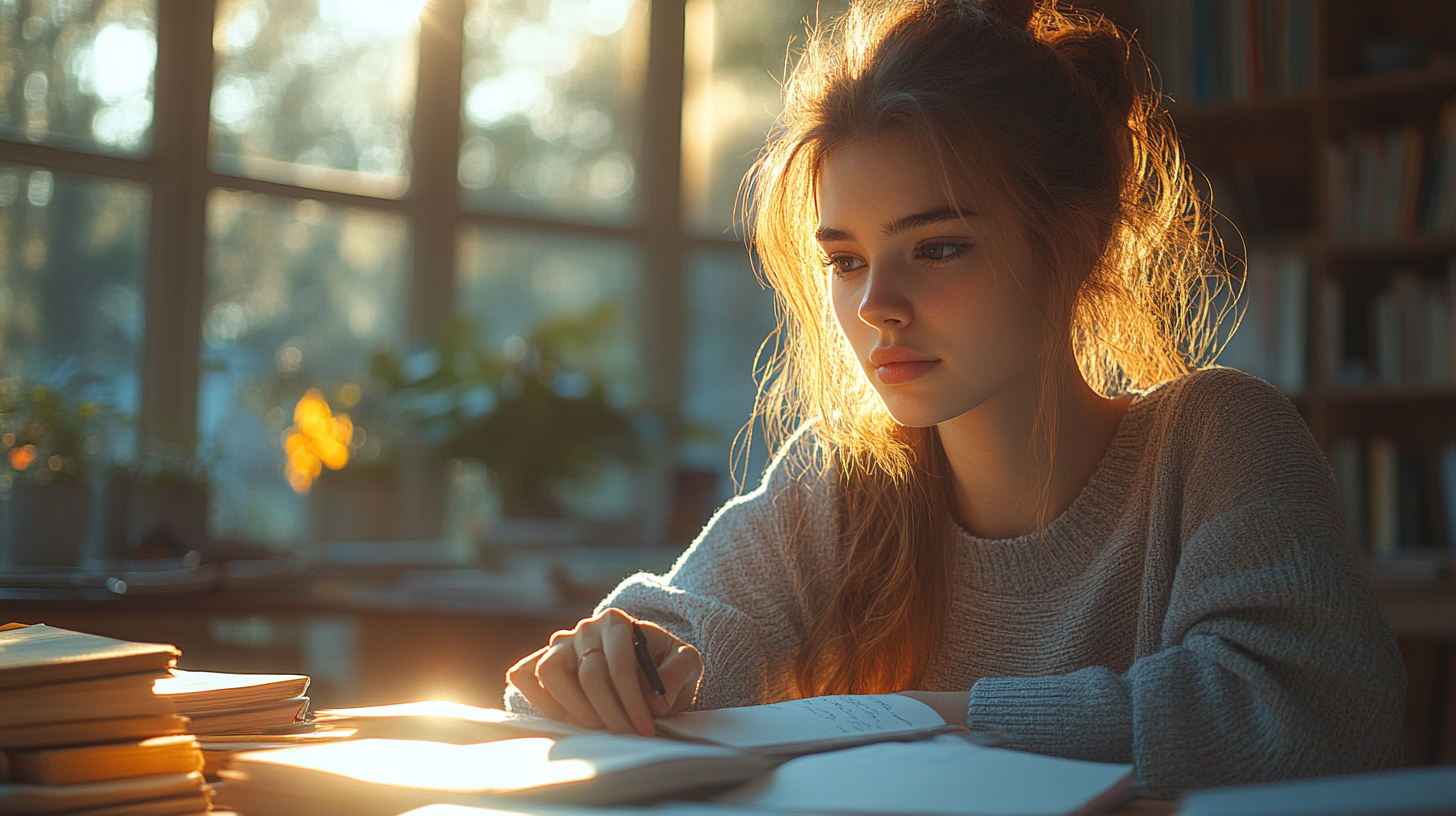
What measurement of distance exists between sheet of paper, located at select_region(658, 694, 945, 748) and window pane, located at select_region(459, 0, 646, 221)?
112 inches

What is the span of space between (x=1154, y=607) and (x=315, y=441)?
2.34 metres

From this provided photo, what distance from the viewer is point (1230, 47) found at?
324 cm

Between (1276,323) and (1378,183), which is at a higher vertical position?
(1378,183)

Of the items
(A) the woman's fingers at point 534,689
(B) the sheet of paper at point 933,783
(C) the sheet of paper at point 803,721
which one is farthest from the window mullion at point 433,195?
(B) the sheet of paper at point 933,783

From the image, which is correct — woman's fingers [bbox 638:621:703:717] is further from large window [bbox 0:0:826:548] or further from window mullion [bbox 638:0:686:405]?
window mullion [bbox 638:0:686:405]

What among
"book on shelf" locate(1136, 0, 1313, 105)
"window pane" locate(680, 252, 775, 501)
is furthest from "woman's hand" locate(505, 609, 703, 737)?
"book on shelf" locate(1136, 0, 1313, 105)

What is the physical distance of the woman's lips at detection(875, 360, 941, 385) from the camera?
108 cm

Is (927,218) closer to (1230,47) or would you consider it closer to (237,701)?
(237,701)

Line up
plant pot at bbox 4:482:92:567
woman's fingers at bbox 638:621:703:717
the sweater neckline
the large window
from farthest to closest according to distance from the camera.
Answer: the large window → plant pot at bbox 4:482:92:567 → the sweater neckline → woman's fingers at bbox 638:621:703:717

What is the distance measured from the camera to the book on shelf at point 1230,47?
307cm

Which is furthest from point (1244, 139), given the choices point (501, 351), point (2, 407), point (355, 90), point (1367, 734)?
point (2, 407)

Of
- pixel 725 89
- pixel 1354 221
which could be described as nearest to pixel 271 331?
pixel 725 89

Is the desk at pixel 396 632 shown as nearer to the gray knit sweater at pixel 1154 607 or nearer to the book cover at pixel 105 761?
the gray knit sweater at pixel 1154 607

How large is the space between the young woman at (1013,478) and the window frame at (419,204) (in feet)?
6.46
